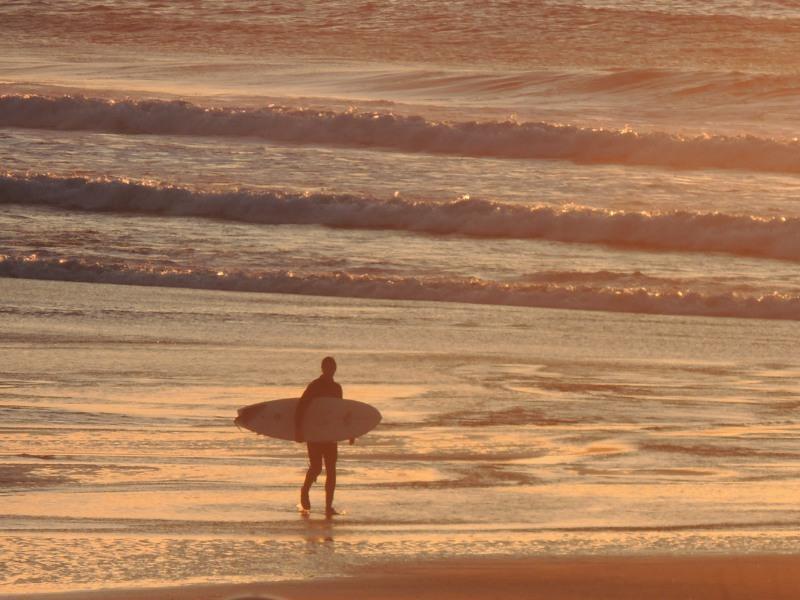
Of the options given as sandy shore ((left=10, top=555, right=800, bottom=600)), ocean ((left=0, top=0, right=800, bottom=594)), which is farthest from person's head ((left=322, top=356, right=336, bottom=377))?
sandy shore ((left=10, top=555, right=800, bottom=600))

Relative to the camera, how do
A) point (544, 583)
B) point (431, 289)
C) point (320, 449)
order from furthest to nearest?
point (431, 289), point (320, 449), point (544, 583)

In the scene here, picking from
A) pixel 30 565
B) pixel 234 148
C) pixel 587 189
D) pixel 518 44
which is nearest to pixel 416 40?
pixel 518 44

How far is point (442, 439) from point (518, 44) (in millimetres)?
32668

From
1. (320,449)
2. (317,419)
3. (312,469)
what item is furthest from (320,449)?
(317,419)

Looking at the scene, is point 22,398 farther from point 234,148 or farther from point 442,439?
point 234,148

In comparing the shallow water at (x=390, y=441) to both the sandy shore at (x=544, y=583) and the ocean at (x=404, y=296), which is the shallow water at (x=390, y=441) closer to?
the ocean at (x=404, y=296)

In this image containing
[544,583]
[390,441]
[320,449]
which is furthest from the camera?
[390,441]

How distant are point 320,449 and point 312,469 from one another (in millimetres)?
145

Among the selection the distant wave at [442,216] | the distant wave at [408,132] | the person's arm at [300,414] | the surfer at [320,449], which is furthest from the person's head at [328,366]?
the distant wave at [408,132]

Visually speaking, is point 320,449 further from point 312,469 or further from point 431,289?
point 431,289

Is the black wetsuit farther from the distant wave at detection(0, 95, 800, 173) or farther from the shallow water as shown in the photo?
the distant wave at detection(0, 95, 800, 173)

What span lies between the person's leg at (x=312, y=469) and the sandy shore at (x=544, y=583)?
157cm

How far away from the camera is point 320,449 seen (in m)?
10.7

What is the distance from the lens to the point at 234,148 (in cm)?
3144
